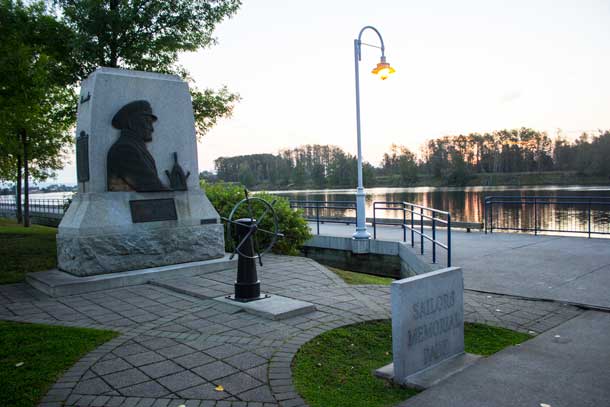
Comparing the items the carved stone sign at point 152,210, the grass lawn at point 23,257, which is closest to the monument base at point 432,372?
the carved stone sign at point 152,210

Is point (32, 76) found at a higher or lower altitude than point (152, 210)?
higher

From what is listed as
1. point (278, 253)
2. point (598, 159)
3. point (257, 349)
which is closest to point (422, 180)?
point (598, 159)

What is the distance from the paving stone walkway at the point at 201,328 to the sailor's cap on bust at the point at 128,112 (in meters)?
2.76

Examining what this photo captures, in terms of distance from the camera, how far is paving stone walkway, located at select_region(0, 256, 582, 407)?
139 inches

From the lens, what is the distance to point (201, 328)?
16.9ft

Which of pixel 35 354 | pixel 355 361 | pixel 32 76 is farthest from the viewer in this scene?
pixel 32 76

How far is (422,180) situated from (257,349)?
97654 millimetres

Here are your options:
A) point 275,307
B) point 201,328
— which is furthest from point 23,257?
point 275,307

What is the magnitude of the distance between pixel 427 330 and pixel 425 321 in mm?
86

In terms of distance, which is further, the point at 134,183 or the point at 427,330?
the point at 134,183

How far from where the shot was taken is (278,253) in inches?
452

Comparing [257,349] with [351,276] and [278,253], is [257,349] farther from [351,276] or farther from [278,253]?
[278,253]

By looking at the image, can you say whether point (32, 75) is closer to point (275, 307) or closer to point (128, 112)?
point (128, 112)

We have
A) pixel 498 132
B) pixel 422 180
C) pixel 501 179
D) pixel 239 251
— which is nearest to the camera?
pixel 239 251
